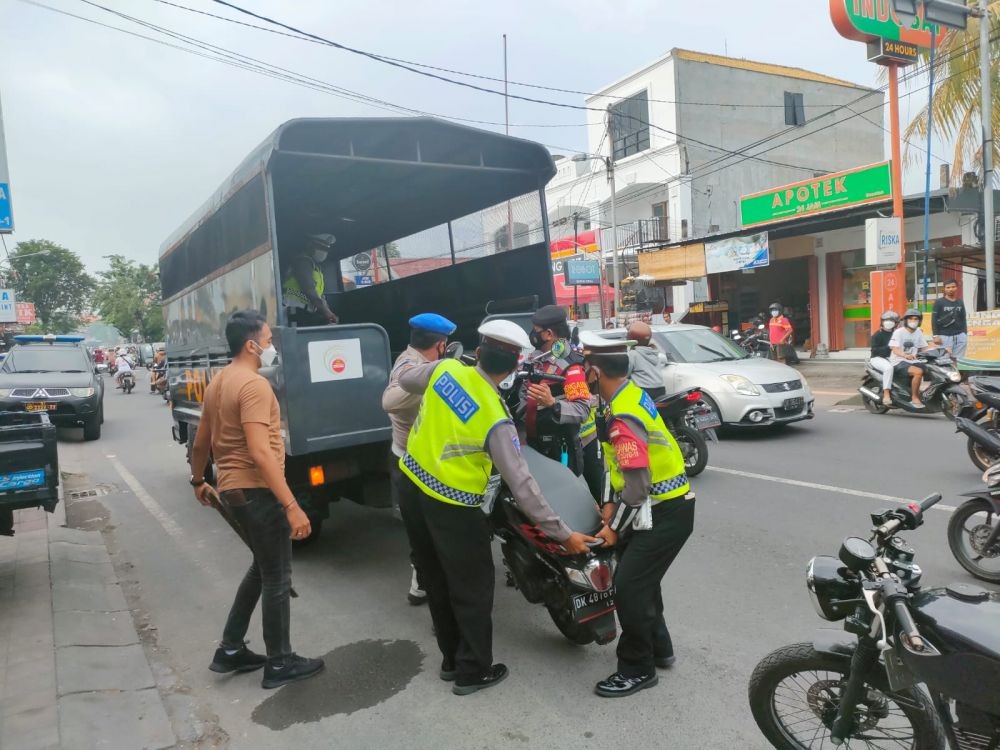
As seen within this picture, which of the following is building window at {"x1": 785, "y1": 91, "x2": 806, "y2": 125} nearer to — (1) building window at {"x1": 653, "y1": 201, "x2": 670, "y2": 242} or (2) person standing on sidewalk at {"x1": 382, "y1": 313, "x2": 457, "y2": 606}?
(1) building window at {"x1": 653, "y1": 201, "x2": 670, "y2": 242}

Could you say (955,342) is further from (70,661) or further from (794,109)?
(794,109)

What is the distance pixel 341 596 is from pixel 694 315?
66.9 feet

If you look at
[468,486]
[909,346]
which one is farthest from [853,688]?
[909,346]

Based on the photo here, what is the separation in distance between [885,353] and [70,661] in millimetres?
10970

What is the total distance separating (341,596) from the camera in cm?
467

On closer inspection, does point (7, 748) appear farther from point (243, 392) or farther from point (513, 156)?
point (513, 156)

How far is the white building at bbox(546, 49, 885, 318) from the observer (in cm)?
2536

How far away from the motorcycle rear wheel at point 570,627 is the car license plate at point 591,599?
0.11 meters

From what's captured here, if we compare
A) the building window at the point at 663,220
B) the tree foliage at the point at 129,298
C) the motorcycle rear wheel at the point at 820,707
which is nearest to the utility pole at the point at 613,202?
the building window at the point at 663,220

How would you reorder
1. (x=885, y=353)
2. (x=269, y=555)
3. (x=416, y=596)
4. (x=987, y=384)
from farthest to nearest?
(x=885, y=353) < (x=987, y=384) < (x=416, y=596) < (x=269, y=555)

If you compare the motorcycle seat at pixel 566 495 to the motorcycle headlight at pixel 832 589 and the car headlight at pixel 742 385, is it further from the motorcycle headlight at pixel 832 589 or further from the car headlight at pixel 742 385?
the car headlight at pixel 742 385

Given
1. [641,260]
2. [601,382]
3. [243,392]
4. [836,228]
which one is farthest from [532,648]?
[641,260]

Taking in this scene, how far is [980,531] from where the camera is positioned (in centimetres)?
428

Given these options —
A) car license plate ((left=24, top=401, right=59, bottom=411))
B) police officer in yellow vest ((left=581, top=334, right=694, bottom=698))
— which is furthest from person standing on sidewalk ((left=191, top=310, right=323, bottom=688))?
car license plate ((left=24, top=401, right=59, bottom=411))
